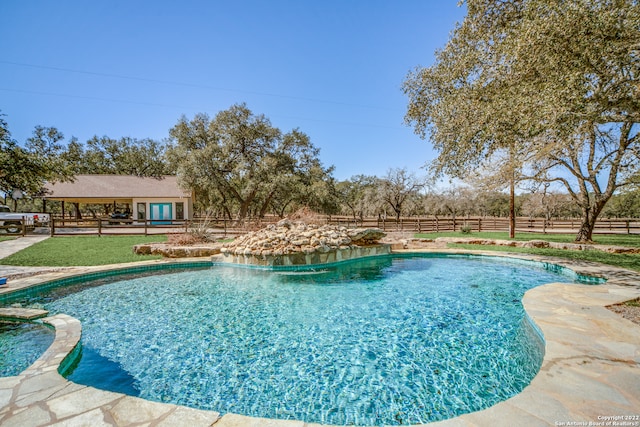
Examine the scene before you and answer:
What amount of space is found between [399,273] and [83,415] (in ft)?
22.2

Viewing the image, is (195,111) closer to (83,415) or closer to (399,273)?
(399,273)

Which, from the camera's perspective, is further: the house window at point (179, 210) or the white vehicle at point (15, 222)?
the house window at point (179, 210)

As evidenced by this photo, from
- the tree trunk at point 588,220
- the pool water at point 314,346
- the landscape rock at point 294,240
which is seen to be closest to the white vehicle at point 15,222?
the landscape rock at point 294,240

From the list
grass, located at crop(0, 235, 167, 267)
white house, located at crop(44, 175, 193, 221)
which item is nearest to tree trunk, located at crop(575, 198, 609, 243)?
grass, located at crop(0, 235, 167, 267)

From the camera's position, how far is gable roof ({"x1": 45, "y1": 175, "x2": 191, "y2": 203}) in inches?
859

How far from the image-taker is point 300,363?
3125 mm

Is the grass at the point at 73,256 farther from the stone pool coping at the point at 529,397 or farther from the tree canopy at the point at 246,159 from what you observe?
the tree canopy at the point at 246,159

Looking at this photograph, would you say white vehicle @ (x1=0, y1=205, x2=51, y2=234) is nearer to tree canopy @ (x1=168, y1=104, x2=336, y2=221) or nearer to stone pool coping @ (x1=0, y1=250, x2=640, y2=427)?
tree canopy @ (x1=168, y1=104, x2=336, y2=221)

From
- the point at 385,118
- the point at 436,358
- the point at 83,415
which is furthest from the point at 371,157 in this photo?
the point at 83,415

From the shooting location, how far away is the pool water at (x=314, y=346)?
8.27 feet

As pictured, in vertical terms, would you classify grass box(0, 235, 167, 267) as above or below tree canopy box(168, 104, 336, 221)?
below

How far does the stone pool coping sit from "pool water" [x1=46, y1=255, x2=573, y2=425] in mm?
392

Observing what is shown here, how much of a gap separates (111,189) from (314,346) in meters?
25.2

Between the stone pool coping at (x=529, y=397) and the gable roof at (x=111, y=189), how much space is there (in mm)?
20899
